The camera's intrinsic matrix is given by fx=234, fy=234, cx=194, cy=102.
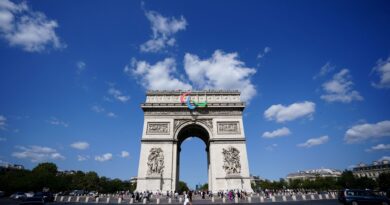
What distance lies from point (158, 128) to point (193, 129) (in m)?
5.28

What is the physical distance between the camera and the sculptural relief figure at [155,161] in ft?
86.1

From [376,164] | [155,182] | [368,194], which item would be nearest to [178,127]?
[155,182]

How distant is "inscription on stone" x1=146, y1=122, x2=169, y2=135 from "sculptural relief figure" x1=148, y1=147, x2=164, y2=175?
7.07 feet

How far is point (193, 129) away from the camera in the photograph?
31734 mm

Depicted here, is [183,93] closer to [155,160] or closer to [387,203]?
[155,160]

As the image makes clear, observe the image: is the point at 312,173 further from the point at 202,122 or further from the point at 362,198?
the point at 362,198

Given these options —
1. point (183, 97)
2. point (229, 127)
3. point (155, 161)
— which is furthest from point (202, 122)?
point (155, 161)

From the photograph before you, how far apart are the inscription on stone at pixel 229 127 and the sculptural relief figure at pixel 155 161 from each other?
7.63m

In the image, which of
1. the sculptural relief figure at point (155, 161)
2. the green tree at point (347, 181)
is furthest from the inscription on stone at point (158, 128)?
the green tree at point (347, 181)

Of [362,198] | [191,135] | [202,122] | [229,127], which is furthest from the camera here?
[191,135]

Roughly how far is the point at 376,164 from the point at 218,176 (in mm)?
75369

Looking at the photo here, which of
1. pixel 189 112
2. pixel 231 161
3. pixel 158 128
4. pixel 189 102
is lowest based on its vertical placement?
pixel 231 161

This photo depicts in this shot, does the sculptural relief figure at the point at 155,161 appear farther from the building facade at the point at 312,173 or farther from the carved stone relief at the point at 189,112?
the building facade at the point at 312,173

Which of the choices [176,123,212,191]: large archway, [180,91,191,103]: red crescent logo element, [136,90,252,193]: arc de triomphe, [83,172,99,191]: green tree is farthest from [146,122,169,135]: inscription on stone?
[83,172,99,191]: green tree
